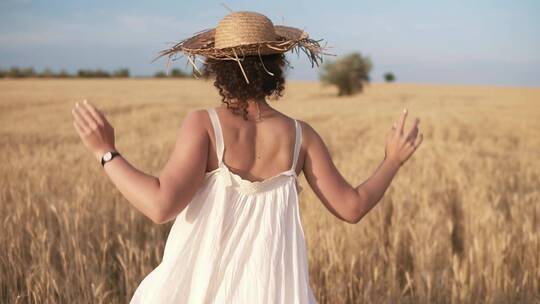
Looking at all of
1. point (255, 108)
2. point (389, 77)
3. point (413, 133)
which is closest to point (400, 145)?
point (413, 133)

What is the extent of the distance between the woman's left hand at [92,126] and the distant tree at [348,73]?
146 ft

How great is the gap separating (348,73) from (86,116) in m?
45.3

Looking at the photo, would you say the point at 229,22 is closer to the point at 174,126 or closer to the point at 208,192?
the point at 208,192

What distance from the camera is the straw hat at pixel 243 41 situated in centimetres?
183

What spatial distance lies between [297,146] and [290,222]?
9.8 inches

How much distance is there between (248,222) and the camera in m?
1.91

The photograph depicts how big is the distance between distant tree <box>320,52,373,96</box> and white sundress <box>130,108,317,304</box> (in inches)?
1750

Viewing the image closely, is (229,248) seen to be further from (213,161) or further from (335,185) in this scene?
(335,185)

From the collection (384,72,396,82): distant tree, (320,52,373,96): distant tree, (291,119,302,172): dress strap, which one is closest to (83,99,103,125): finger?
(291,119,302,172): dress strap

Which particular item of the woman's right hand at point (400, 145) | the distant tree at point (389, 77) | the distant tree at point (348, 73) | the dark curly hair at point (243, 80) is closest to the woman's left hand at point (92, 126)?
the dark curly hair at point (243, 80)

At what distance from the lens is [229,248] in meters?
1.90

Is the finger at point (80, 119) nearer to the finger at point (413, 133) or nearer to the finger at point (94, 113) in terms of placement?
the finger at point (94, 113)

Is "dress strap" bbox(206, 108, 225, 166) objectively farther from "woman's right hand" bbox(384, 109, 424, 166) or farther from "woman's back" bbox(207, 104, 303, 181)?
"woman's right hand" bbox(384, 109, 424, 166)

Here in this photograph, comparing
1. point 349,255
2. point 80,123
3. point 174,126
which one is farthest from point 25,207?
point 174,126
